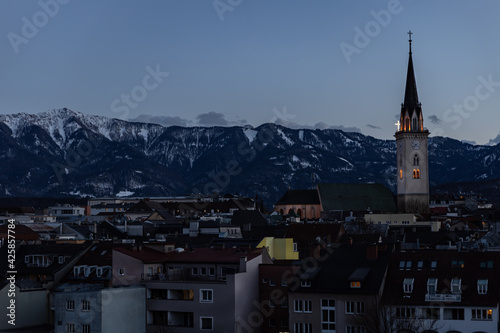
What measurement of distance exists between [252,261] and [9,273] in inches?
845

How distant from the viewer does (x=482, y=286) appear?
162 feet

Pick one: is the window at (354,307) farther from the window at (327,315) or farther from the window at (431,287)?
the window at (431,287)

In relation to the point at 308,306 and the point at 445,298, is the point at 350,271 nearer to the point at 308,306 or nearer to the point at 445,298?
the point at 308,306

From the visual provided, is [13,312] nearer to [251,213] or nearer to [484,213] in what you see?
[251,213]

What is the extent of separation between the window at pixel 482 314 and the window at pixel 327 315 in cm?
816

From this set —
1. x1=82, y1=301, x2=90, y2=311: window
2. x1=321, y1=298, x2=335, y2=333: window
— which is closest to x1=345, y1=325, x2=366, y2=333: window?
x1=321, y1=298, x2=335, y2=333: window

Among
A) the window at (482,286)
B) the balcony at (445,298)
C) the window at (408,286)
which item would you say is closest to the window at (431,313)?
the balcony at (445,298)

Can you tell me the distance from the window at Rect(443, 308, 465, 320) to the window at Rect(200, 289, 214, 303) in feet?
47.7

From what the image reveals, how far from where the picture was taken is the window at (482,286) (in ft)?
161

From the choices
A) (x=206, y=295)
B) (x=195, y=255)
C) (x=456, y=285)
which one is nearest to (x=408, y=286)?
(x=456, y=285)

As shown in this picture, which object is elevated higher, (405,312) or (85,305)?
(85,305)

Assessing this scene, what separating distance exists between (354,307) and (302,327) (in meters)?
3.52

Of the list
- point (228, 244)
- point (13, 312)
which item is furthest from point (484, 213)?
point (13, 312)

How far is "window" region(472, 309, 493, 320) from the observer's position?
47938 millimetres
